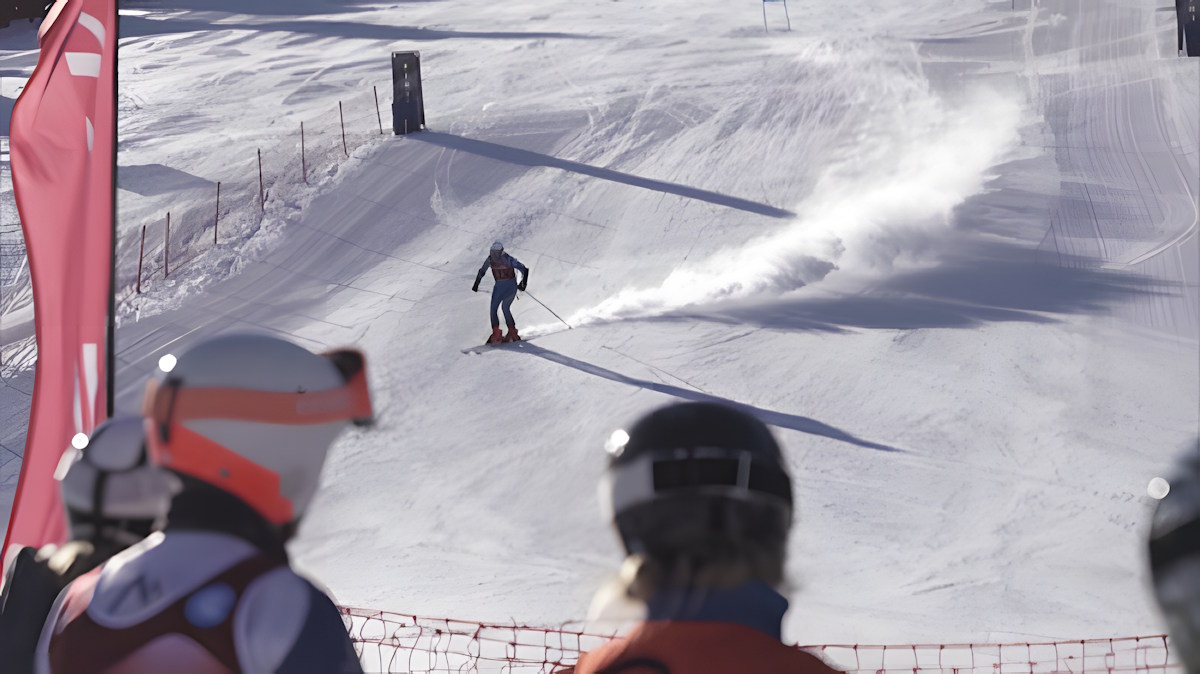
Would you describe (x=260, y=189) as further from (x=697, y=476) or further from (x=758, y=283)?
(x=697, y=476)

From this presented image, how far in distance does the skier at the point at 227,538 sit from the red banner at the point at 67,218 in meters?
2.67

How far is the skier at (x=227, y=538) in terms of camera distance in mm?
1784

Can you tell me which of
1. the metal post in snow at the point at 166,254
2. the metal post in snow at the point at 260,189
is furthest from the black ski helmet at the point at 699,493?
the metal post in snow at the point at 260,189

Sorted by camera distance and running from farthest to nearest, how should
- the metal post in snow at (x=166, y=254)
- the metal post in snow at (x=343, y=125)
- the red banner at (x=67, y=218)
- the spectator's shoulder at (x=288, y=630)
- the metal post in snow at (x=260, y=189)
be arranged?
the metal post in snow at (x=343, y=125), the metal post in snow at (x=260, y=189), the metal post in snow at (x=166, y=254), the red banner at (x=67, y=218), the spectator's shoulder at (x=288, y=630)

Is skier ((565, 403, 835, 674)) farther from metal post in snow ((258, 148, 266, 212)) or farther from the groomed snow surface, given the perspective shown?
metal post in snow ((258, 148, 266, 212))

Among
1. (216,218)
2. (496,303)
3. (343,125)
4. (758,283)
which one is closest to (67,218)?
(496,303)

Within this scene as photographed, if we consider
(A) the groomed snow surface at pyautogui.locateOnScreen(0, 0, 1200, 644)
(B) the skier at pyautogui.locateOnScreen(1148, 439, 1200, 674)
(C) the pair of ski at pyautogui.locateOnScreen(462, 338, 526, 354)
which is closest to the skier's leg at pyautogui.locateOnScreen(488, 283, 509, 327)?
(C) the pair of ski at pyautogui.locateOnScreen(462, 338, 526, 354)

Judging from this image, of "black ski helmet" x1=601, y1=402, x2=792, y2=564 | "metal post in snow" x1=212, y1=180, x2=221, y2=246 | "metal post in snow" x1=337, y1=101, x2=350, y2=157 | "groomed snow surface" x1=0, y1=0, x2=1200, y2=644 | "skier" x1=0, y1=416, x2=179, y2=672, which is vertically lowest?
"groomed snow surface" x1=0, y1=0, x2=1200, y2=644

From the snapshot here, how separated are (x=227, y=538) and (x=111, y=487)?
0.47 meters

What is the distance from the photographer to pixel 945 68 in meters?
21.3

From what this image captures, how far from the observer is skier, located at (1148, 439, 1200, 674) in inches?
54.3

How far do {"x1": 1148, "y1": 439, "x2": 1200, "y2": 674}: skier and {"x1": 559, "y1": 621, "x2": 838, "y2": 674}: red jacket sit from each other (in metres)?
0.41

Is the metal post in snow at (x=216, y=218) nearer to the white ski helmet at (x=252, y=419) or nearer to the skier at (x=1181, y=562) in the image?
the white ski helmet at (x=252, y=419)

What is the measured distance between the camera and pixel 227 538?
1.88 meters
